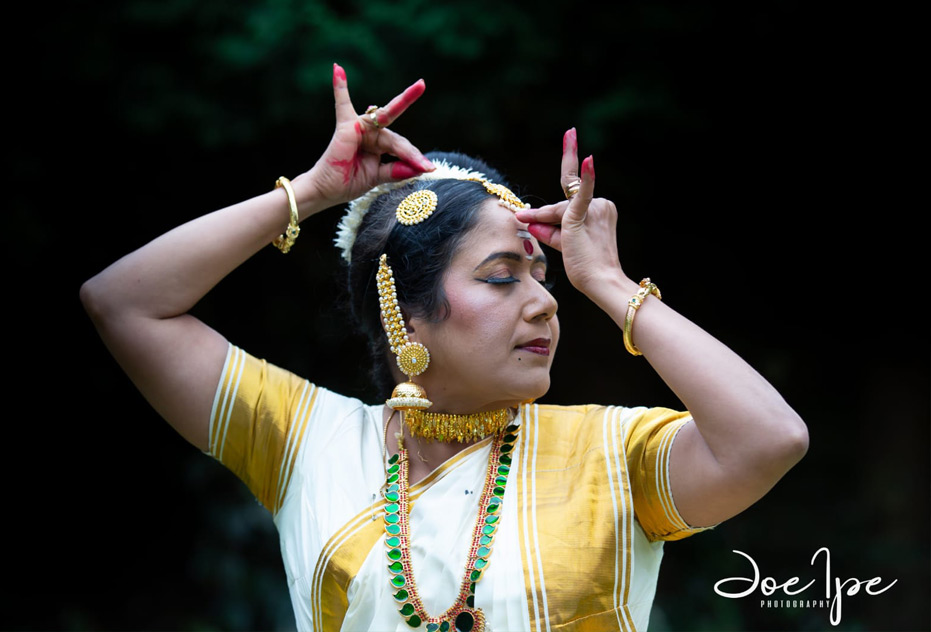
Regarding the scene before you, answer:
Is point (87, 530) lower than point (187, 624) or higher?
higher

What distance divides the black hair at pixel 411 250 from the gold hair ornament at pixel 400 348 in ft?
0.07

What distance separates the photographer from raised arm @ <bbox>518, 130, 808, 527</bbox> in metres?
1.75

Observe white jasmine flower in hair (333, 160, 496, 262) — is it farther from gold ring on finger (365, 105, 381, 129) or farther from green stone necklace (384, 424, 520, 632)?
green stone necklace (384, 424, 520, 632)

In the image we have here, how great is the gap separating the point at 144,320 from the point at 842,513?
3399 millimetres

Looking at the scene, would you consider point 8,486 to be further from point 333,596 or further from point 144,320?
point 333,596

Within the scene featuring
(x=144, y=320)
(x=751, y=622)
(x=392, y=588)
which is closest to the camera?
(x=392, y=588)

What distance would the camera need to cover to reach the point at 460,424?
7.22 ft

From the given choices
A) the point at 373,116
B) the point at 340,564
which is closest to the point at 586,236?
the point at 373,116

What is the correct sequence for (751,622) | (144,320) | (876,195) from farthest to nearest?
(751,622)
(876,195)
(144,320)

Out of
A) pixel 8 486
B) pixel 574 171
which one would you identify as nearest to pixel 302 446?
pixel 574 171

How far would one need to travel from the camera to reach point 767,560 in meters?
4.38

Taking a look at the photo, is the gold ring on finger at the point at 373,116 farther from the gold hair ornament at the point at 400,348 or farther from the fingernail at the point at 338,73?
the gold hair ornament at the point at 400,348

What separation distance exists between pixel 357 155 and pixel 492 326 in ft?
2.05

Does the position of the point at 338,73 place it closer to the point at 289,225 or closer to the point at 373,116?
the point at 373,116
